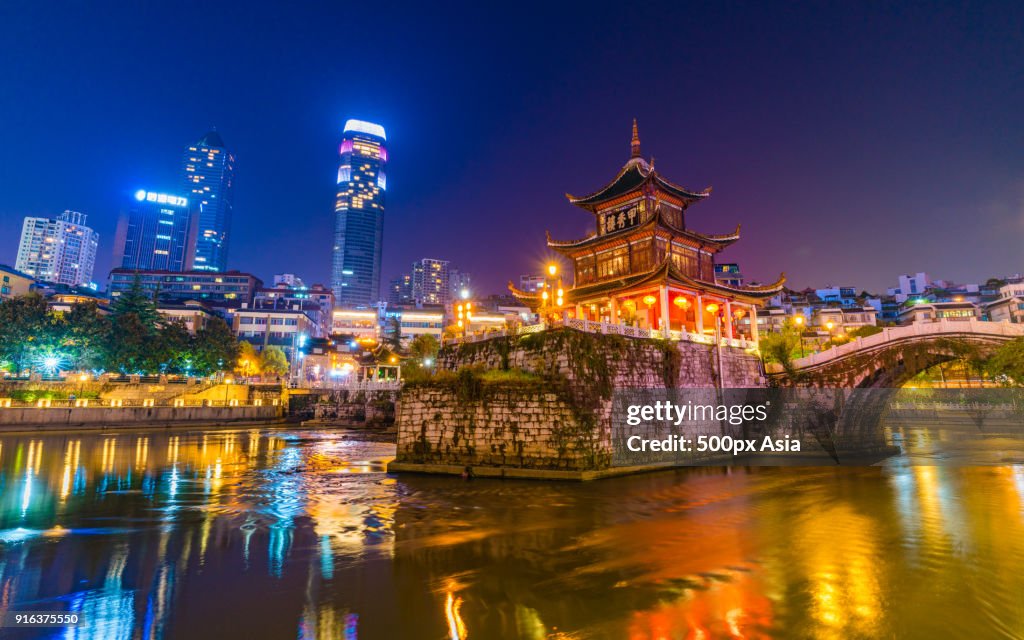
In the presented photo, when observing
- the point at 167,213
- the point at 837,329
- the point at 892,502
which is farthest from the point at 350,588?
the point at 167,213

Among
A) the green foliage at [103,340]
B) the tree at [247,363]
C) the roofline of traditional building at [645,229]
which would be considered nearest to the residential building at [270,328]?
the tree at [247,363]

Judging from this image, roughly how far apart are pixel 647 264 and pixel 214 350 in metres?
58.2

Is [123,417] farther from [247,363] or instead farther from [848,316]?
[848,316]

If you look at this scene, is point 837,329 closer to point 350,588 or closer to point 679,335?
point 679,335

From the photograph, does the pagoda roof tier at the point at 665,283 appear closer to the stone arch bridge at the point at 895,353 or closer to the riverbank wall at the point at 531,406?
the stone arch bridge at the point at 895,353

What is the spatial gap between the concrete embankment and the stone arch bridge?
51.2m

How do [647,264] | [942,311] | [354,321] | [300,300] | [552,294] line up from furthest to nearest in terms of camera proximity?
[354,321] → [300,300] → [942,311] → [647,264] → [552,294]

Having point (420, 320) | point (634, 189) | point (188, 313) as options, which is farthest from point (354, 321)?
point (634, 189)

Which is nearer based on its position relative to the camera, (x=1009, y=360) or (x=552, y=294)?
(x=552, y=294)

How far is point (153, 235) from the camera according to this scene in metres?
181

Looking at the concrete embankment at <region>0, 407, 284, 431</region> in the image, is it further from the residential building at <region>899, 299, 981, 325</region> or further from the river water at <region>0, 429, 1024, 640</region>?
the residential building at <region>899, 299, 981, 325</region>

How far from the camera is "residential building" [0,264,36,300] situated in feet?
222

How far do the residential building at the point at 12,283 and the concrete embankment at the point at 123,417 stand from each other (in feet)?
148

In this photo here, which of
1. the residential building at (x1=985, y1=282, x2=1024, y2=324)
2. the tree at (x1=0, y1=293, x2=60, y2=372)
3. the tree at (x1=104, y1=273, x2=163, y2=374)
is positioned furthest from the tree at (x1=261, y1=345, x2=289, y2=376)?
the residential building at (x1=985, y1=282, x2=1024, y2=324)
